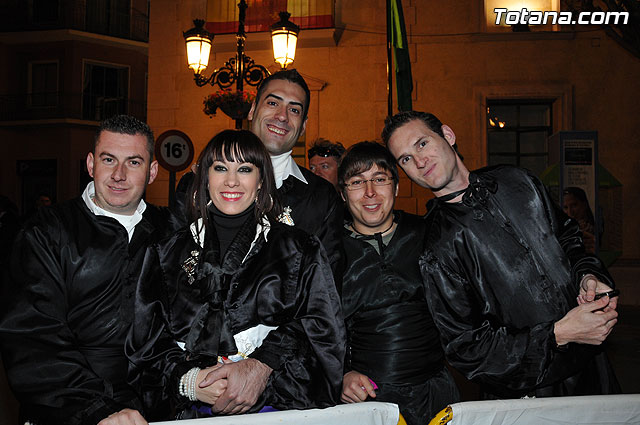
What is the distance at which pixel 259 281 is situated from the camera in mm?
2170

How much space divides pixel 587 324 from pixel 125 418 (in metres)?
1.84

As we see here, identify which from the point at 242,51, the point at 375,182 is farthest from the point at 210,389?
the point at 242,51

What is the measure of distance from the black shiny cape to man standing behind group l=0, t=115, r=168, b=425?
107cm

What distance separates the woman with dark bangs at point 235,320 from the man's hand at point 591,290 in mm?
1056

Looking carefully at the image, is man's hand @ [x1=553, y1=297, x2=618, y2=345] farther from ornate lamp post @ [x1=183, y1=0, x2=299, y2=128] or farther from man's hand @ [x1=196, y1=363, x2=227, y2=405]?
ornate lamp post @ [x1=183, y1=0, x2=299, y2=128]

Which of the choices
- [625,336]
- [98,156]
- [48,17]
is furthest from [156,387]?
[48,17]

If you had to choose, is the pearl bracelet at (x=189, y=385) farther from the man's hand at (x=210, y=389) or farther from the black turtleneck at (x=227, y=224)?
the black turtleneck at (x=227, y=224)

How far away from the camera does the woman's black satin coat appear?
2.10 metres

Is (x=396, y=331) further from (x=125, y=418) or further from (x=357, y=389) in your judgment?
(x=125, y=418)

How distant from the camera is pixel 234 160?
2322mm

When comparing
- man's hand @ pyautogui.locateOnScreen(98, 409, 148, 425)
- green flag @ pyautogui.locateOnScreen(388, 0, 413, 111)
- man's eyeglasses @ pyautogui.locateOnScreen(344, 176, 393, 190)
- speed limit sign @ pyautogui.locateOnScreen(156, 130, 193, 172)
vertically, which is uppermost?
green flag @ pyautogui.locateOnScreen(388, 0, 413, 111)

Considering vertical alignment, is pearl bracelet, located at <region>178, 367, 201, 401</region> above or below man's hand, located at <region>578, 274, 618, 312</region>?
below

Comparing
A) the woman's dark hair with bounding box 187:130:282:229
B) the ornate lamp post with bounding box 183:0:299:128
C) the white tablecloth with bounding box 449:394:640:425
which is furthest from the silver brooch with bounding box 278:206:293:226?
the ornate lamp post with bounding box 183:0:299:128

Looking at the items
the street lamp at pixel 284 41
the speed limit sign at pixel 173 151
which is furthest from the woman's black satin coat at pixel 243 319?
the street lamp at pixel 284 41
